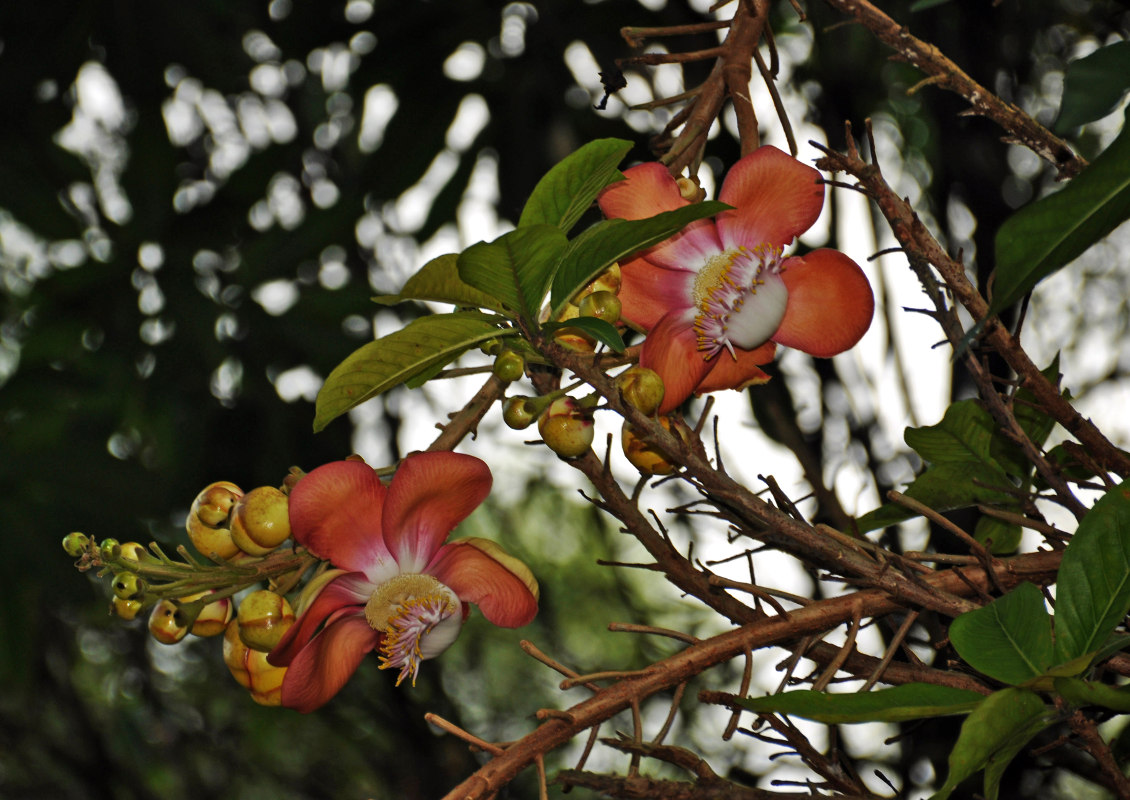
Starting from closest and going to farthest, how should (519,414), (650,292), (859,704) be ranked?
1. (859,704)
2. (519,414)
3. (650,292)

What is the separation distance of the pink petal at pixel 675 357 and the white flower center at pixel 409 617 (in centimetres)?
15

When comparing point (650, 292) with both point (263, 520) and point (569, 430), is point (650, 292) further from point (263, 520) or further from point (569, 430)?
point (263, 520)

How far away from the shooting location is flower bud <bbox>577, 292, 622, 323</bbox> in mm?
445

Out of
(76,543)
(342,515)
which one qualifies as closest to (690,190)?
(342,515)

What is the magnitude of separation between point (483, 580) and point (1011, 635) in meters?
0.25

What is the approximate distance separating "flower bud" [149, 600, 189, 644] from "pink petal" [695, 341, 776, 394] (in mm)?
279

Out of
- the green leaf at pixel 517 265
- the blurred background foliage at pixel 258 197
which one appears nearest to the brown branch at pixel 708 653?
the green leaf at pixel 517 265

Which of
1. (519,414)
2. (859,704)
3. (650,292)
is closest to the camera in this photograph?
(859,704)

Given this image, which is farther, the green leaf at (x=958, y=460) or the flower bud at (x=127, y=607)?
the green leaf at (x=958, y=460)

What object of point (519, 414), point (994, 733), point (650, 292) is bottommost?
point (994, 733)

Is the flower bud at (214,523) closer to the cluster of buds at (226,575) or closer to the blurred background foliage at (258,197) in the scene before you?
the cluster of buds at (226,575)

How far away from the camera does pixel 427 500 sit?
18.4 inches

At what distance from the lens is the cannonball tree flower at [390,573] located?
0.45 meters

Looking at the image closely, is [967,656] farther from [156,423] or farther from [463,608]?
[156,423]
